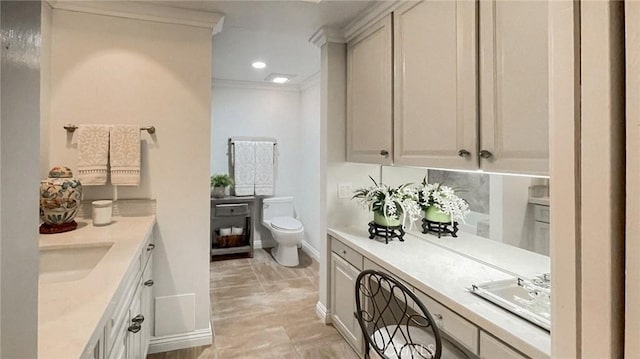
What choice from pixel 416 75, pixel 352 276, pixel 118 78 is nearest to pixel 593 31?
pixel 416 75

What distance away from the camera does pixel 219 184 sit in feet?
14.2

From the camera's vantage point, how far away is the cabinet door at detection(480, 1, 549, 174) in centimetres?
122

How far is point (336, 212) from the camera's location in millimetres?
2682

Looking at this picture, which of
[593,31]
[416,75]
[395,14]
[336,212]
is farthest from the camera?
[336,212]

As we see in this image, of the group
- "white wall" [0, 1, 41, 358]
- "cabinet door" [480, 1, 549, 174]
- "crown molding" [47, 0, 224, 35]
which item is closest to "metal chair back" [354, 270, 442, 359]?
"cabinet door" [480, 1, 549, 174]

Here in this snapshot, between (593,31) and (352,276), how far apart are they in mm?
2055

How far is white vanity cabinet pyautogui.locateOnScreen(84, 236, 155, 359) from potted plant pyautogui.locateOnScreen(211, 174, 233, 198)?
2.10 m

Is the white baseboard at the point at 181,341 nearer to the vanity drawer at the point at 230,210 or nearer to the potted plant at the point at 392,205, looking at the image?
the potted plant at the point at 392,205

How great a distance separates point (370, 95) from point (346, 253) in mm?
1084

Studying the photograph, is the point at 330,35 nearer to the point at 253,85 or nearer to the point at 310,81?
the point at 310,81

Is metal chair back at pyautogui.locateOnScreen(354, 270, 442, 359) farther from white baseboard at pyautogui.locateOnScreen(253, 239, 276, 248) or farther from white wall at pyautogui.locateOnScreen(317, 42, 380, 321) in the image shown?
white baseboard at pyautogui.locateOnScreen(253, 239, 276, 248)

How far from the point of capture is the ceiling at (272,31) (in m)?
2.26

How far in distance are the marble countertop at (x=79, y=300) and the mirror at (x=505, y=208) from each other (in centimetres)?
166

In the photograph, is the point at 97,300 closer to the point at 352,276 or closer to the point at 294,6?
the point at 352,276
